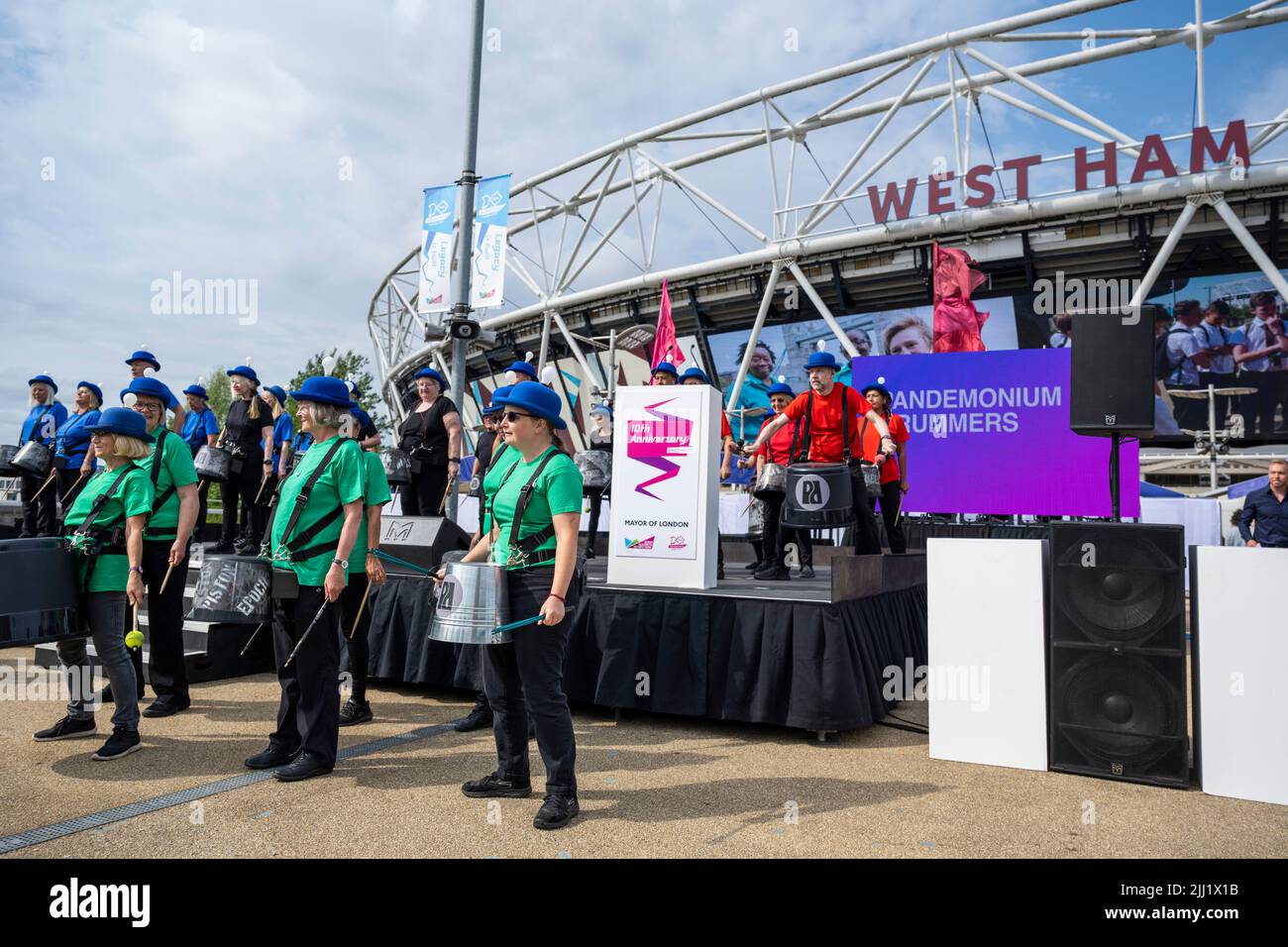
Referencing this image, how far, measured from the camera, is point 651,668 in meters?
5.96

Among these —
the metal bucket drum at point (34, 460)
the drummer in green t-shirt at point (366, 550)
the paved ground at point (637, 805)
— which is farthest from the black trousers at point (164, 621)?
the metal bucket drum at point (34, 460)

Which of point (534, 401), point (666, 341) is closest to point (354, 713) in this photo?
point (534, 401)

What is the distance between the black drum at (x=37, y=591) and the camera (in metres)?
4.40

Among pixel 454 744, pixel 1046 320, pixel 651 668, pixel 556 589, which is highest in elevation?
pixel 1046 320

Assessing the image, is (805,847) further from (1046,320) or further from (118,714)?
(1046,320)

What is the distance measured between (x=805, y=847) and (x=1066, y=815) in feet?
4.76

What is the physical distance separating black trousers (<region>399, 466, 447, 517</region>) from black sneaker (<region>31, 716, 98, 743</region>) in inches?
140

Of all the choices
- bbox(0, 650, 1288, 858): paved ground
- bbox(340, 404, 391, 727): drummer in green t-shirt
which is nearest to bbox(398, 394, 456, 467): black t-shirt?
bbox(340, 404, 391, 727): drummer in green t-shirt

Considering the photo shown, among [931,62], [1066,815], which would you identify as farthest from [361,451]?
[931,62]

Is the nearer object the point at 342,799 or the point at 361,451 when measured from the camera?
the point at 342,799

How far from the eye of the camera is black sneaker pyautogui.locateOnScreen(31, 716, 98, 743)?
5094mm

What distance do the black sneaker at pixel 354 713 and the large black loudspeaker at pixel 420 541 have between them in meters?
1.40
